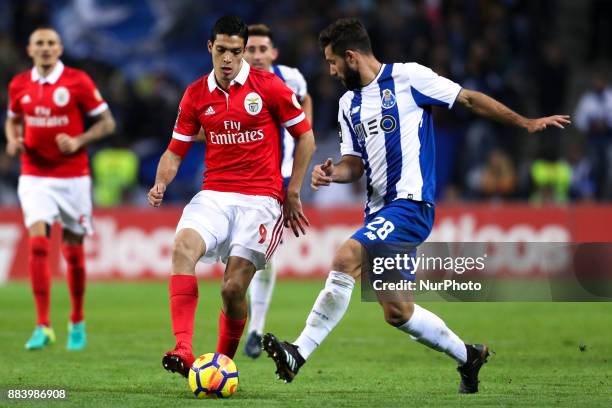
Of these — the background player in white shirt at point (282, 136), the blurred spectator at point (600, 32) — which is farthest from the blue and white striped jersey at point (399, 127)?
the blurred spectator at point (600, 32)

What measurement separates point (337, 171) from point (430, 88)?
77 cm

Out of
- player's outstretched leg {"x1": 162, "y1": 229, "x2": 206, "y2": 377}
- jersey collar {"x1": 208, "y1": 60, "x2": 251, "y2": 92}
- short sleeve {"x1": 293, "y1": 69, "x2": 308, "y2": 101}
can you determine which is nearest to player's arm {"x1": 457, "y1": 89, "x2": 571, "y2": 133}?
jersey collar {"x1": 208, "y1": 60, "x2": 251, "y2": 92}

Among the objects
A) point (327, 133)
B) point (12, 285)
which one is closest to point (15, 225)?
point (12, 285)

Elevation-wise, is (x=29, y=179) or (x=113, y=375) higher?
(x=29, y=179)

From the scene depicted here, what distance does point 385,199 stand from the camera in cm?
752

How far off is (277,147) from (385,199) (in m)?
0.84

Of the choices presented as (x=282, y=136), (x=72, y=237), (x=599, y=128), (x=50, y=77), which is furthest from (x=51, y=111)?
(x=599, y=128)

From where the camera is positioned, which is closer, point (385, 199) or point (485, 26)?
point (385, 199)

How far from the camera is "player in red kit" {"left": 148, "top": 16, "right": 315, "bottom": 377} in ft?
24.5

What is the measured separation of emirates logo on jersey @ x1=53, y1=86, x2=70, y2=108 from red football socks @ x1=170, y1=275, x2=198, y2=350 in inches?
148

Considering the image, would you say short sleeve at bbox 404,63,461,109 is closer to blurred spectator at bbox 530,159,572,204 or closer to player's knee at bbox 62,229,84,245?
player's knee at bbox 62,229,84,245

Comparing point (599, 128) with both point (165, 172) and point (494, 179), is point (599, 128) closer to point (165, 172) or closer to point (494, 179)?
point (494, 179)

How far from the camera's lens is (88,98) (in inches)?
419

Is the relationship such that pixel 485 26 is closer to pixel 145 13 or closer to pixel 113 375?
pixel 145 13
